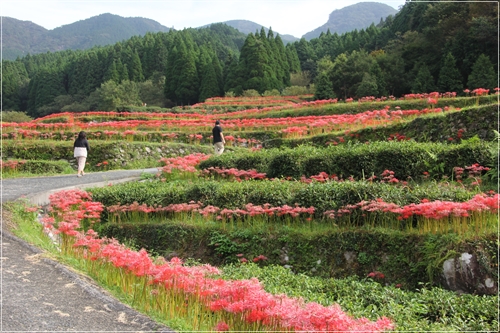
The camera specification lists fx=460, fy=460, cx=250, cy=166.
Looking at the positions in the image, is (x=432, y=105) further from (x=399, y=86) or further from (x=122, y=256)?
(x=399, y=86)

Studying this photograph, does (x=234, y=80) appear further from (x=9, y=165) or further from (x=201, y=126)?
(x=9, y=165)

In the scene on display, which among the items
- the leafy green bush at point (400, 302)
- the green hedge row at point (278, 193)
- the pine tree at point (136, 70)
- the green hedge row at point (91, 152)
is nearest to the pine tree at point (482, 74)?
the green hedge row at point (91, 152)

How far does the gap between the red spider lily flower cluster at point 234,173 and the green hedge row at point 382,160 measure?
1.66 ft

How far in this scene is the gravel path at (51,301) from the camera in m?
4.17

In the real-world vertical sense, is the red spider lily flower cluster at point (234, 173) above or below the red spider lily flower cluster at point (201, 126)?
below

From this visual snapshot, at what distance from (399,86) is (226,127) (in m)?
22.1

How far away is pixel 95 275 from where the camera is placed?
5.72 metres

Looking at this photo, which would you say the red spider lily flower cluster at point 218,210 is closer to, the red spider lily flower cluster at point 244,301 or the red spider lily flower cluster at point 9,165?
the red spider lily flower cluster at point 244,301

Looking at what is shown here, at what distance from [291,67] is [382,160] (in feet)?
199

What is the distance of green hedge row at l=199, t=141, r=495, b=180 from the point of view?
8.90 meters

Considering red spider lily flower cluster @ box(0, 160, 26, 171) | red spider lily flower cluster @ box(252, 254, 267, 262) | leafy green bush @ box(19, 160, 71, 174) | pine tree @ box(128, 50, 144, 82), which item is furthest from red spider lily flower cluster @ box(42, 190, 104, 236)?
pine tree @ box(128, 50, 144, 82)

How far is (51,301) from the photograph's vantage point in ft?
15.5

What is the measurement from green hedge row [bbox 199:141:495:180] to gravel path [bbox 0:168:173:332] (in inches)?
230

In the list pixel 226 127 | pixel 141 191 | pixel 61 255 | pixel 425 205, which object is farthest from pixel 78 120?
pixel 425 205
